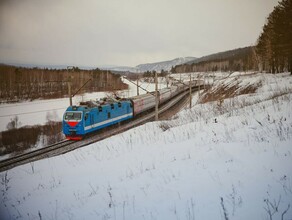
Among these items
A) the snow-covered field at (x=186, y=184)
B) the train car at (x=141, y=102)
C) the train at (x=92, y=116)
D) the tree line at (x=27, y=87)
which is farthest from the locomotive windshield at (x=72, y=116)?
the tree line at (x=27, y=87)

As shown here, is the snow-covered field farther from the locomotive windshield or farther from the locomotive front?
the locomotive windshield

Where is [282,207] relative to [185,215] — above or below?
above

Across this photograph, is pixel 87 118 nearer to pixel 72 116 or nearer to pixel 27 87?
pixel 72 116

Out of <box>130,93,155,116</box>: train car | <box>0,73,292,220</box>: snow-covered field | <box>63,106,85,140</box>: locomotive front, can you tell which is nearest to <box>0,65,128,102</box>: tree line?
<box>130,93,155,116</box>: train car

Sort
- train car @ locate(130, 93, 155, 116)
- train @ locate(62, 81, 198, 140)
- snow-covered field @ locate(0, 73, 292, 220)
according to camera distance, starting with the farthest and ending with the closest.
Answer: train car @ locate(130, 93, 155, 116) → train @ locate(62, 81, 198, 140) → snow-covered field @ locate(0, 73, 292, 220)

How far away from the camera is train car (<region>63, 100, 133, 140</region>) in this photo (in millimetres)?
16656

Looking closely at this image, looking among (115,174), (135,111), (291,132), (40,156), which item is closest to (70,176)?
(115,174)

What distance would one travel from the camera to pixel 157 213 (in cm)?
325

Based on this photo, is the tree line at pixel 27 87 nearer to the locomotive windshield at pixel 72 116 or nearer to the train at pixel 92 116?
the train at pixel 92 116

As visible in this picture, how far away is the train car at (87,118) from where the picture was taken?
16656mm

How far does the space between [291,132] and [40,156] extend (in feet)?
48.0

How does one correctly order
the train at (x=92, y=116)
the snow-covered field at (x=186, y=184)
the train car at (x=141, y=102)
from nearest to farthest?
the snow-covered field at (x=186, y=184), the train at (x=92, y=116), the train car at (x=141, y=102)

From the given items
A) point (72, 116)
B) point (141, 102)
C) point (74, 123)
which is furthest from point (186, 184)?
point (141, 102)

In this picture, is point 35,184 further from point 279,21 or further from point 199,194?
point 279,21
